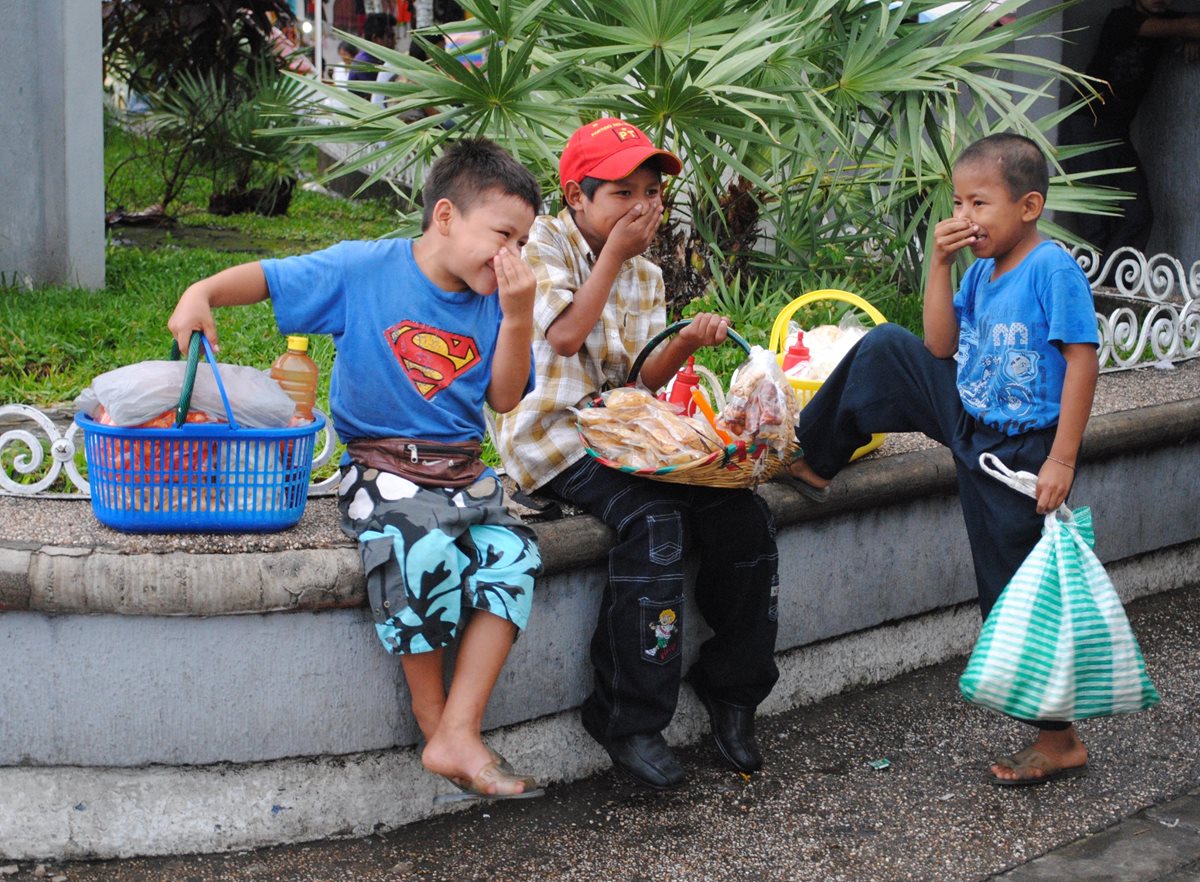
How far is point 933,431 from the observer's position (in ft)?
11.4

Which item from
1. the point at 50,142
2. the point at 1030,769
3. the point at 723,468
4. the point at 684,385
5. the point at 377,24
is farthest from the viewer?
the point at 377,24

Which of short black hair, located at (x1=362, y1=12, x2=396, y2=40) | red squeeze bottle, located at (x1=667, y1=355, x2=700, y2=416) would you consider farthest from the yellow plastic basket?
short black hair, located at (x1=362, y1=12, x2=396, y2=40)

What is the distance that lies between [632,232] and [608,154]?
0.81 feet

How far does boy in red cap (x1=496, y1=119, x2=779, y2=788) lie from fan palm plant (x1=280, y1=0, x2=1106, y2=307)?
0.86m

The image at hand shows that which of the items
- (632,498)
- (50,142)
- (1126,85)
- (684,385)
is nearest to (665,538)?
(632,498)

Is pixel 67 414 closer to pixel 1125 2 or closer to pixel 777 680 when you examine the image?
pixel 777 680

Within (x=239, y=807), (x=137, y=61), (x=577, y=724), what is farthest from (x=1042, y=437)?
(x=137, y=61)

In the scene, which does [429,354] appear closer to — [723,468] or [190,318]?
[190,318]

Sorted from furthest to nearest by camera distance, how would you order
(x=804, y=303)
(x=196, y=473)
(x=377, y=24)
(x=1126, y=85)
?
(x=377, y=24), (x=1126, y=85), (x=804, y=303), (x=196, y=473)

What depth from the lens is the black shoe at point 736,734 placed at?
333 cm

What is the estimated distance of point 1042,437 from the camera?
317 centimetres

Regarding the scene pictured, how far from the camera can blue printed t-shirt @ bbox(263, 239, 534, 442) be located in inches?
114

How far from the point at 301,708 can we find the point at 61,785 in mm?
490

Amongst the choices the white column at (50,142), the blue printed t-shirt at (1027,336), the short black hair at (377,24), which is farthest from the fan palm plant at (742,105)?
the short black hair at (377,24)
